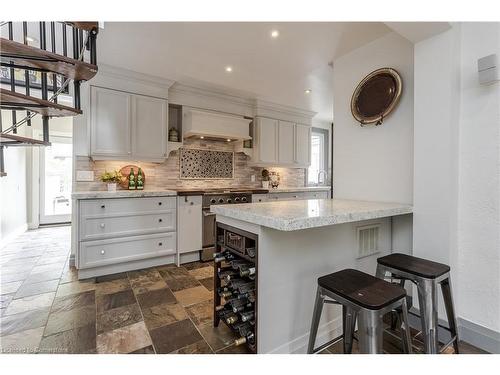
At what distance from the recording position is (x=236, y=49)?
2512 mm

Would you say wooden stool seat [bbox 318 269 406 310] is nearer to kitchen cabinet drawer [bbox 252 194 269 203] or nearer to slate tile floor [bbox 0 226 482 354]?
slate tile floor [bbox 0 226 482 354]

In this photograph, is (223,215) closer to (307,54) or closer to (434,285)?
(434,285)

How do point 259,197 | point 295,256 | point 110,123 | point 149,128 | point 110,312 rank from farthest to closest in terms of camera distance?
1. point 259,197
2. point 149,128
3. point 110,123
4. point 110,312
5. point 295,256

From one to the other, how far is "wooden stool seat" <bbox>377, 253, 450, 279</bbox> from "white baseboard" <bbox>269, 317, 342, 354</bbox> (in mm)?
595

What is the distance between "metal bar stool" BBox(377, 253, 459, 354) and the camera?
1.29 m

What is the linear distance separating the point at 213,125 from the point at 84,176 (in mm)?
1850

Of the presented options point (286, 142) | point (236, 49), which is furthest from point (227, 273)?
point (286, 142)

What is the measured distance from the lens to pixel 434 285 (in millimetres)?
1320

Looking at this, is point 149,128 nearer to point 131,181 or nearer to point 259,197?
point 131,181

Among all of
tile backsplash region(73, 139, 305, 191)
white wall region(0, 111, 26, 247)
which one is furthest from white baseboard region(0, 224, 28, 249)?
tile backsplash region(73, 139, 305, 191)

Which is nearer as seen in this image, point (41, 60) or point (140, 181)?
point (41, 60)

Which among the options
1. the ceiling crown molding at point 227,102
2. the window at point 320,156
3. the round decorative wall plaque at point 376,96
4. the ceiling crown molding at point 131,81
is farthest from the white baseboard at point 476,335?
the window at point 320,156
